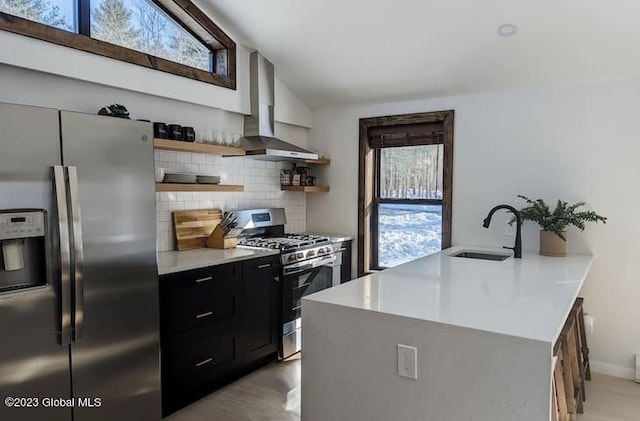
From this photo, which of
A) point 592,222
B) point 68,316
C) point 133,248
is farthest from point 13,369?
point 592,222

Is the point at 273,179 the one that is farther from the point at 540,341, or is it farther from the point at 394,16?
the point at 540,341

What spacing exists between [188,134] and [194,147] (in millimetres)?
111

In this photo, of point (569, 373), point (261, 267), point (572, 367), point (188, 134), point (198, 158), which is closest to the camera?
point (569, 373)

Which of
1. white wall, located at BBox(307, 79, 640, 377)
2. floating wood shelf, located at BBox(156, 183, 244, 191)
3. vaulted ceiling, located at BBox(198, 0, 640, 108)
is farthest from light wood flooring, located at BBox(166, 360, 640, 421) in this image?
vaulted ceiling, located at BBox(198, 0, 640, 108)

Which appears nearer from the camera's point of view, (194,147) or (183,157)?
(194,147)

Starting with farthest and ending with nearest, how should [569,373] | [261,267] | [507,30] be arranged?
1. [261,267]
2. [507,30]
3. [569,373]

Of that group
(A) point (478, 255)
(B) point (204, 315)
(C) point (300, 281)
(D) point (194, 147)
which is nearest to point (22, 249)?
(B) point (204, 315)

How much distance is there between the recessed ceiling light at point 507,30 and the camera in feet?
9.68

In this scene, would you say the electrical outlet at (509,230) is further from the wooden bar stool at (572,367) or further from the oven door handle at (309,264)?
the oven door handle at (309,264)

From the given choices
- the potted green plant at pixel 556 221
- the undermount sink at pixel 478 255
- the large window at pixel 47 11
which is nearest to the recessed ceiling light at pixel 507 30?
the potted green plant at pixel 556 221

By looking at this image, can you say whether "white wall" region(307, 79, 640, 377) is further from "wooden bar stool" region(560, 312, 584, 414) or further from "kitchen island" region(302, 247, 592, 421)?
"kitchen island" region(302, 247, 592, 421)

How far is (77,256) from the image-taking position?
2.08 m

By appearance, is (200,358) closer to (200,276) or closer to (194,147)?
(200,276)

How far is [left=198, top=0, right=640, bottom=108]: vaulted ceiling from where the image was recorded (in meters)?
2.83
